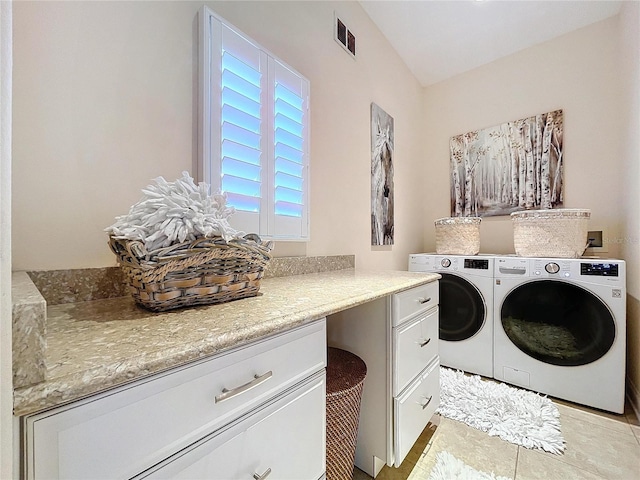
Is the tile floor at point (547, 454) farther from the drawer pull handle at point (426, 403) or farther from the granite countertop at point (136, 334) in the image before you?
the granite countertop at point (136, 334)

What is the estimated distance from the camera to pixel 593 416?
1.66 m

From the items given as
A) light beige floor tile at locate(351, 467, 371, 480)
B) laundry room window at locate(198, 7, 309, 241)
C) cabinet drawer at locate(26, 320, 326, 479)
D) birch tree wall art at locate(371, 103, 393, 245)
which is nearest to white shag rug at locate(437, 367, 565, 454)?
light beige floor tile at locate(351, 467, 371, 480)

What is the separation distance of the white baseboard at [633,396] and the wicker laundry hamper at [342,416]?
68.8 inches

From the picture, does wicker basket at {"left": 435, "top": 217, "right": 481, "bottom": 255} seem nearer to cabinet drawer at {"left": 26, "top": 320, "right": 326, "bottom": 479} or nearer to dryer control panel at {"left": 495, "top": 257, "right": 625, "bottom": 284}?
dryer control panel at {"left": 495, "top": 257, "right": 625, "bottom": 284}

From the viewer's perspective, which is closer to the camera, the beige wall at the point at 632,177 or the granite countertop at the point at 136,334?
the granite countertop at the point at 136,334

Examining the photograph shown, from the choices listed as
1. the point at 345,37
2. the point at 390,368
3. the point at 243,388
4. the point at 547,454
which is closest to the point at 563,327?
the point at 547,454

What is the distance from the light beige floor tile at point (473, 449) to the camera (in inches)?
51.2

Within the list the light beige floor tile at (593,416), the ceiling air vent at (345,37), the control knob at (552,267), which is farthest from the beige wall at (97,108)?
the light beige floor tile at (593,416)

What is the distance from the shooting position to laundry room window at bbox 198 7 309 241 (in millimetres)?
1073

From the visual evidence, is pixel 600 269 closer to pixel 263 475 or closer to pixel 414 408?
pixel 414 408

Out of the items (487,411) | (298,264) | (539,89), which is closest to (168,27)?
(298,264)

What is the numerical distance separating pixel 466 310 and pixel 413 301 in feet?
3.72

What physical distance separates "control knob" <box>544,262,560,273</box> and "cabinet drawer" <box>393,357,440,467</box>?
101 centimetres

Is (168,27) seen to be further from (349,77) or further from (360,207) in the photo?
(360,207)
